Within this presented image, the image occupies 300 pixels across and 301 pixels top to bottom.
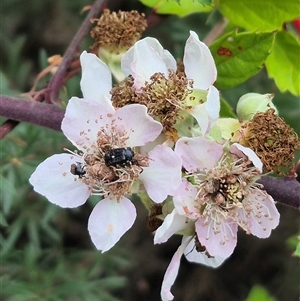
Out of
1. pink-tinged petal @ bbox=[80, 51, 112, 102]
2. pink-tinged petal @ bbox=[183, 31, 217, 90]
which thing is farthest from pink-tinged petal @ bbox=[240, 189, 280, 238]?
pink-tinged petal @ bbox=[80, 51, 112, 102]

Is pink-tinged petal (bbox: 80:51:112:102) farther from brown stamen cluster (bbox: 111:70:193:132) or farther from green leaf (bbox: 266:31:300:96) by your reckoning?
green leaf (bbox: 266:31:300:96)

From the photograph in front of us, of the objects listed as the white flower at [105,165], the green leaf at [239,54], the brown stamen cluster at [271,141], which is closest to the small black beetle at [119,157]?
the white flower at [105,165]

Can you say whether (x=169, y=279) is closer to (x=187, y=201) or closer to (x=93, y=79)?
(x=187, y=201)

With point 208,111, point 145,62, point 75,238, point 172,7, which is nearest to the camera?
point 208,111

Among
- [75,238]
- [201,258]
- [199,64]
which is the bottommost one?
[75,238]

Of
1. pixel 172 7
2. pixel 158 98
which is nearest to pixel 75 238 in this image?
pixel 172 7

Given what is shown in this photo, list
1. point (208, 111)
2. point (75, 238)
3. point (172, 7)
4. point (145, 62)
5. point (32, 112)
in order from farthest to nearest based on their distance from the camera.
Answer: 1. point (75, 238)
2. point (172, 7)
3. point (32, 112)
4. point (145, 62)
5. point (208, 111)

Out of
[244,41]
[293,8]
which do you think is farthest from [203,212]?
[293,8]
